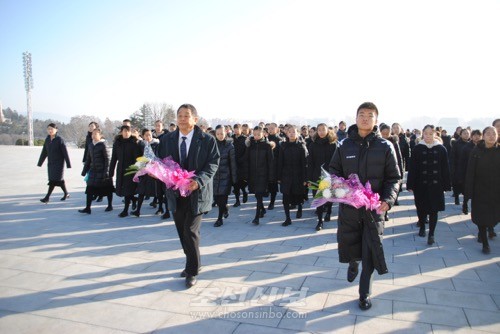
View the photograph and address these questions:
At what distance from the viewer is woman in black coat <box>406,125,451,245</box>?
20.5 feet

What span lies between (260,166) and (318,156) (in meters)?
1.36

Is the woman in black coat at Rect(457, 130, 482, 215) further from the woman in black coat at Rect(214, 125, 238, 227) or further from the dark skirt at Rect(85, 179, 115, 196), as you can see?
the dark skirt at Rect(85, 179, 115, 196)

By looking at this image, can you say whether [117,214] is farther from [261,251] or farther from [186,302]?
[186,302]

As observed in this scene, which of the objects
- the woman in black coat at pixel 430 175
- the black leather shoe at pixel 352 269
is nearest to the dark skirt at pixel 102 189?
the black leather shoe at pixel 352 269

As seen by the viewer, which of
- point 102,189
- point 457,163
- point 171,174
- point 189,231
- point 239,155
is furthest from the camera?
point 239,155

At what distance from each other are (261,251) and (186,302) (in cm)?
206

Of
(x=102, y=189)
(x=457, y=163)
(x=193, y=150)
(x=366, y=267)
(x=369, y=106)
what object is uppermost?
(x=369, y=106)

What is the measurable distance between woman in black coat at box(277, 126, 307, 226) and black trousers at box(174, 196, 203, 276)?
140 inches

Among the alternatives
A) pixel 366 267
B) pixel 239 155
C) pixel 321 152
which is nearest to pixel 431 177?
pixel 321 152

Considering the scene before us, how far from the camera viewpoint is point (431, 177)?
20.8ft

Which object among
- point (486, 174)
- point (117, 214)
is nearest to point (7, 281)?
point (117, 214)

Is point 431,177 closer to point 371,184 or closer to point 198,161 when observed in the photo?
point 371,184

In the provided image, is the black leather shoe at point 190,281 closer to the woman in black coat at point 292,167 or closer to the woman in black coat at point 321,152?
the woman in black coat at point 292,167

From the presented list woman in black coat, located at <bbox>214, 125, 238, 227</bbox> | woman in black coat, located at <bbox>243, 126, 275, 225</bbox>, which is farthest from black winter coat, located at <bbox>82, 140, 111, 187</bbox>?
woman in black coat, located at <bbox>243, 126, 275, 225</bbox>
